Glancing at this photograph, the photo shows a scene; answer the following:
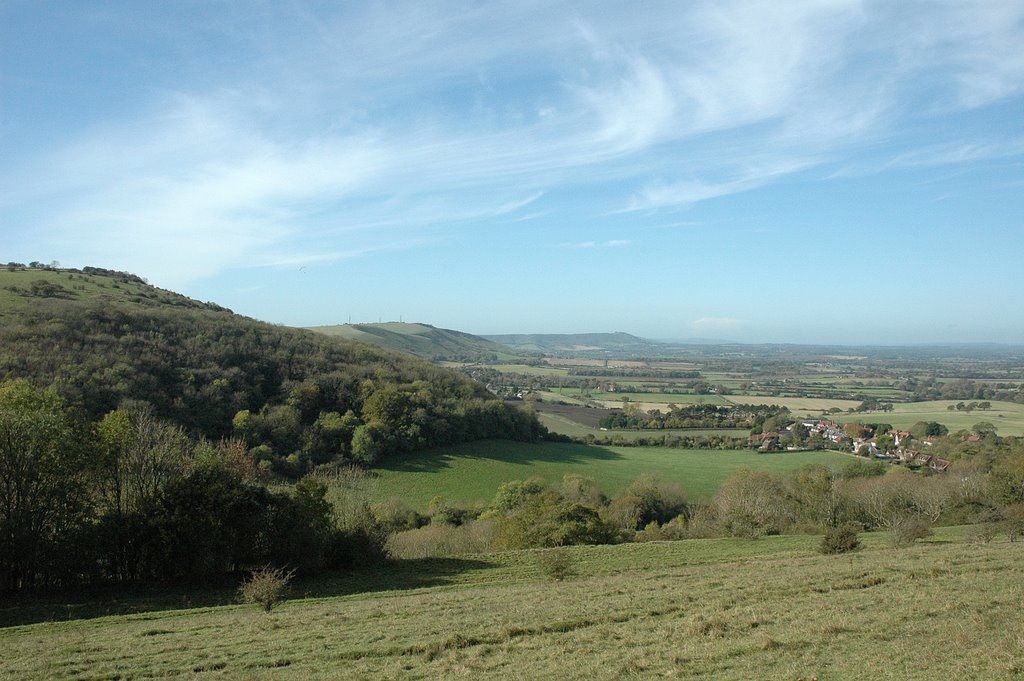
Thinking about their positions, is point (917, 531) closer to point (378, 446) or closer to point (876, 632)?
point (876, 632)

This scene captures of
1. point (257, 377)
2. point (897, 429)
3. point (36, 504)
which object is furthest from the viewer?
point (897, 429)

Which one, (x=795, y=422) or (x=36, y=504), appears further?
(x=795, y=422)

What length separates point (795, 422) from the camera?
86375 mm

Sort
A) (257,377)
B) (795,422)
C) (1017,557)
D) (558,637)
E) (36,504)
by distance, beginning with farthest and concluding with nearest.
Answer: (795,422) < (257,377) < (36,504) < (1017,557) < (558,637)

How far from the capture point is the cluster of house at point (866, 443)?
62.6m

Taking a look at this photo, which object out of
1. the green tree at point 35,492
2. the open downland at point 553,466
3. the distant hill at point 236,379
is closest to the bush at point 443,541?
the open downland at point 553,466

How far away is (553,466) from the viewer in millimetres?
63312

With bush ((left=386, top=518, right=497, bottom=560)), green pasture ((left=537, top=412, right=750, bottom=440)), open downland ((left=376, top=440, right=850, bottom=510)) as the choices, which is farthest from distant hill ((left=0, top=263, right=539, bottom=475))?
bush ((left=386, top=518, right=497, bottom=560))

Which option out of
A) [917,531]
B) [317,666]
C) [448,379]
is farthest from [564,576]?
[448,379]

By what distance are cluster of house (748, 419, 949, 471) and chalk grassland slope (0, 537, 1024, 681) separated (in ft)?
161

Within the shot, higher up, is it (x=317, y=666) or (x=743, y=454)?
(x=317, y=666)

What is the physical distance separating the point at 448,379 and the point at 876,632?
72.6 metres

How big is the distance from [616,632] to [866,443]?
7012cm

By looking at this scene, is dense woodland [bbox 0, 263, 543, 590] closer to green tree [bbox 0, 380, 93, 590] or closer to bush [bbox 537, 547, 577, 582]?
green tree [bbox 0, 380, 93, 590]
